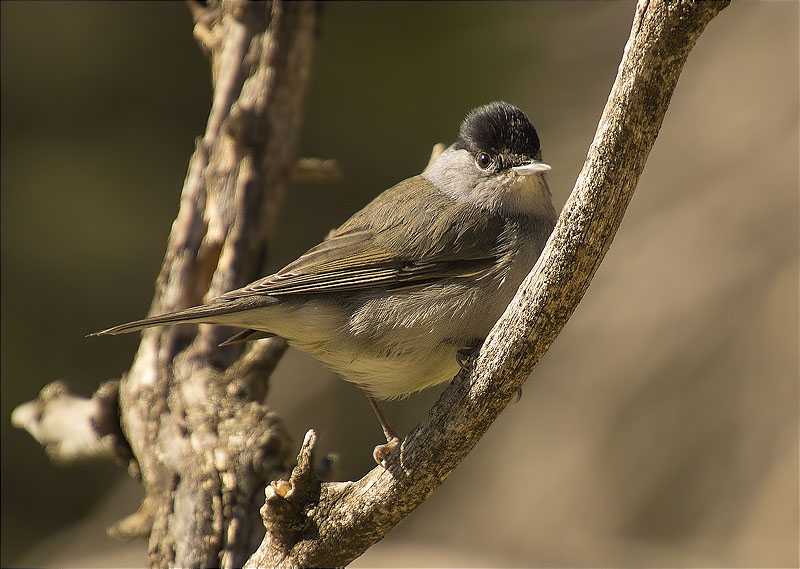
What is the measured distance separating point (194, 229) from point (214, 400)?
3.10ft

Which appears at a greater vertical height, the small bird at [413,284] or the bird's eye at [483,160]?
the bird's eye at [483,160]

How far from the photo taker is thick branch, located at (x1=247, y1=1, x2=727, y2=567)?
79.7 inches

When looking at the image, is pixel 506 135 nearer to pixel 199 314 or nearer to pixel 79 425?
pixel 199 314

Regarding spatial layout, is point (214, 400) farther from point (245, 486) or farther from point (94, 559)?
point (94, 559)

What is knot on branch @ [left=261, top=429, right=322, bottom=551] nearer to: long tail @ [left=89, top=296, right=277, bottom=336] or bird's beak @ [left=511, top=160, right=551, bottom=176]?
long tail @ [left=89, top=296, right=277, bottom=336]

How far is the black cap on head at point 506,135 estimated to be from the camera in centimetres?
342

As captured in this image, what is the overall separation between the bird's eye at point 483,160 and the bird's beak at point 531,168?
16 cm

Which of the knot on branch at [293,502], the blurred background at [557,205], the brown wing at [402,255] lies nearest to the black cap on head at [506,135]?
the brown wing at [402,255]

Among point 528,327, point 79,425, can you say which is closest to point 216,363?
point 79,425

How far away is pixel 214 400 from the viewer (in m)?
3.75

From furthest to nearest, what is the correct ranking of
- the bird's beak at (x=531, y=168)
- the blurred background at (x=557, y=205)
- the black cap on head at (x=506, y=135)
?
the blurred background at (x=557, y=205) < the black cap on head at (x=506, y=135) < the bird's beak at (x=531, y=168)

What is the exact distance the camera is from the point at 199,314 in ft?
9.82

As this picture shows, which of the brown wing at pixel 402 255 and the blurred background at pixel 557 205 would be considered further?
the blurred background at pixel 557 205

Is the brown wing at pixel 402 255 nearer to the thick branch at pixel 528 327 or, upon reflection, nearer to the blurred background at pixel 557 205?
the thick branch at pixel 528 327
